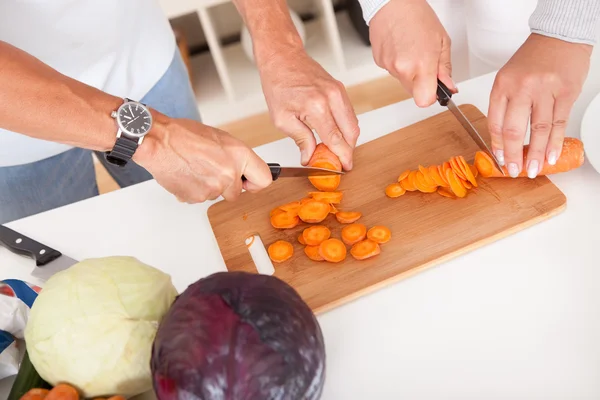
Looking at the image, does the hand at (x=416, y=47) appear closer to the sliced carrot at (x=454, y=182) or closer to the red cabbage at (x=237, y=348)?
the sliced carrot at (x=454, y=182)

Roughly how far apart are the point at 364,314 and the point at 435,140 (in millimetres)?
458

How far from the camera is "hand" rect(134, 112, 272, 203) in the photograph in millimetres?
1149

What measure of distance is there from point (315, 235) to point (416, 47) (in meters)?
0.49

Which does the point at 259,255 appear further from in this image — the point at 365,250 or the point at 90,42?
the point at 90,42

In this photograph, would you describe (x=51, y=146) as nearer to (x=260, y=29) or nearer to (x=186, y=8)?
(x=260, y=29)

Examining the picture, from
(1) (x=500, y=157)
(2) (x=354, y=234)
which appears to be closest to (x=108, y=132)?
(2) (x=354, y=234)

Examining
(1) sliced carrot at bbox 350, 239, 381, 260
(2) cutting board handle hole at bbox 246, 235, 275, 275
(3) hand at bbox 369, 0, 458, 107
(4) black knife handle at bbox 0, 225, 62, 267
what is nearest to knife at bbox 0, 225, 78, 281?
(4) black knife handle at bbox 0, 225, 62, 267

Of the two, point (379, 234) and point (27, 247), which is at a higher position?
point (27, 247)

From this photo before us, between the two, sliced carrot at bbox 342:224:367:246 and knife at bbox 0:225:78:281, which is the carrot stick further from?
knife at bbox 0:225:78:281

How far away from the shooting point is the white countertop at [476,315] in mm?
931

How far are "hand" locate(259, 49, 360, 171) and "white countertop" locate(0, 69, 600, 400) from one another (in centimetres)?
30

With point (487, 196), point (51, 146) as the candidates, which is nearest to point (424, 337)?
point (487, 196)

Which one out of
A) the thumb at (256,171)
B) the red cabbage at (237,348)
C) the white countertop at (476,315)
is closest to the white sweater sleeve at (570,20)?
the white countertop at (476,315)

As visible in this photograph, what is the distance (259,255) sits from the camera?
1.21m
